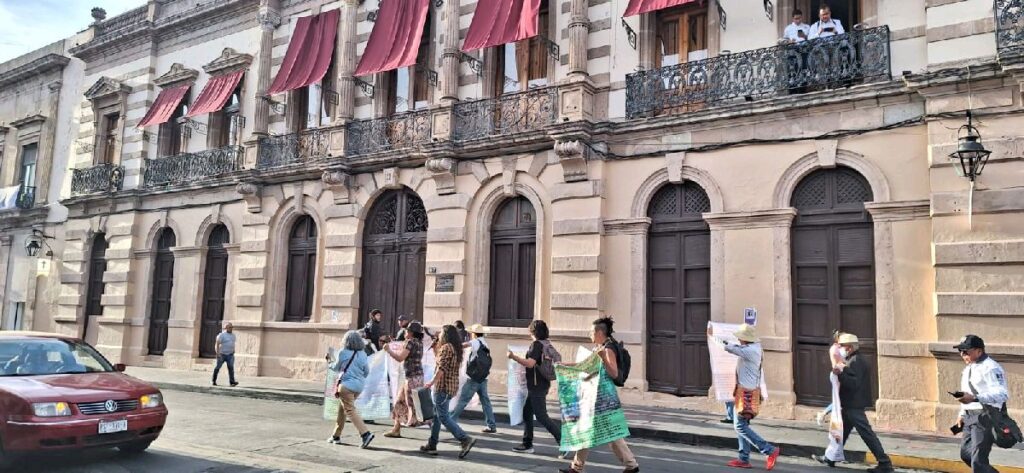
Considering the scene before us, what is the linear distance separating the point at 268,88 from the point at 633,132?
10.8m

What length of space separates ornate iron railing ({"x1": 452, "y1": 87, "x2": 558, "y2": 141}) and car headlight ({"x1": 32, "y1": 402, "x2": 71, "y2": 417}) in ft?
32.3

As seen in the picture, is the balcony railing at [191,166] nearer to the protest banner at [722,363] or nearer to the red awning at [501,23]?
the red awning at [501,23]

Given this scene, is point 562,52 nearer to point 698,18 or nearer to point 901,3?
point 698,18

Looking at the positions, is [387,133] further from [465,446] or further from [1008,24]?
[1008,24]

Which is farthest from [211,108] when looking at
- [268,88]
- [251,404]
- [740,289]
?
[740,289]

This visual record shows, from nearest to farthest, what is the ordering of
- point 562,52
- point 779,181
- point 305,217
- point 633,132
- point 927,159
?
point 927,159, point 779,181, point 633,132, point 562,52, point 305,217

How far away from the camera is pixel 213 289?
20906 mm

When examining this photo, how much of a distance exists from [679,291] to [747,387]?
16.4ft

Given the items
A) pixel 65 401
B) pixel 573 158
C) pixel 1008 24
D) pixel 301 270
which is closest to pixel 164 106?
pixel 301 270

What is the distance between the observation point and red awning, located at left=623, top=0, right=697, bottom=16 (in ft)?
43.9

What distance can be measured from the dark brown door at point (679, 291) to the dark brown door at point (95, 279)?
18.6 metres

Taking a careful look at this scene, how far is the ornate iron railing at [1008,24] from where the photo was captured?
1066 cm

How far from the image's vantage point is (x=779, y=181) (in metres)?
12.7

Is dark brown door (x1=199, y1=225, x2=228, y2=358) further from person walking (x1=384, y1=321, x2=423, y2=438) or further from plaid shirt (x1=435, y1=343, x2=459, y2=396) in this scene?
plaid shirt (x1=435, y1=343, x2=459, y2=396)
